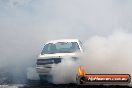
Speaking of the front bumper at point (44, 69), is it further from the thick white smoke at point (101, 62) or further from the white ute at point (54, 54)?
the thick white smoke at point (101, 62)

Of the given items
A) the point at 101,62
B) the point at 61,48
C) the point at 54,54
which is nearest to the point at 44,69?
the point at 54,54

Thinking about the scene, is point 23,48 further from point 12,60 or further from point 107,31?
point 107,31

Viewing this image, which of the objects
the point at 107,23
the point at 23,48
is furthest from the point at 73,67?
the point at 107,23

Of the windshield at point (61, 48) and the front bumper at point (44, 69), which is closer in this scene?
the front bumper at point (44, 69)

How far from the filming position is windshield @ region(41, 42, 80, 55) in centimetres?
1529

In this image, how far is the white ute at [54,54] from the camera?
47.3ft

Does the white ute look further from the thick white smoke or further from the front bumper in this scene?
the thick white smoke

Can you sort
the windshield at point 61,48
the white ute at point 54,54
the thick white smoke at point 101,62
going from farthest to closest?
the windshield at point 61,48
the white ute at point 54,54
the thick white smoke at point 101,62

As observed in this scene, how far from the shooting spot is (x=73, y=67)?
1397cm

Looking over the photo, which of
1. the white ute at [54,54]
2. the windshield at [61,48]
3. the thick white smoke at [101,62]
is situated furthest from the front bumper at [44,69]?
the windshield at [61,48]

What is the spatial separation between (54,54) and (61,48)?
0.88 m

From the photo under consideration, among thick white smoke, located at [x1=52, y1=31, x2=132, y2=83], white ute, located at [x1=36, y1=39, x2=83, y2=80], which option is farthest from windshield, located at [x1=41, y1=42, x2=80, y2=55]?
thick white smoke, located at [x1=52, y1=31, x2=132, y2=83]

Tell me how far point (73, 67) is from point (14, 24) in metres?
16.0

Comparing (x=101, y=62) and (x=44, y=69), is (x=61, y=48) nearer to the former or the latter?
(x=44, y=69)
